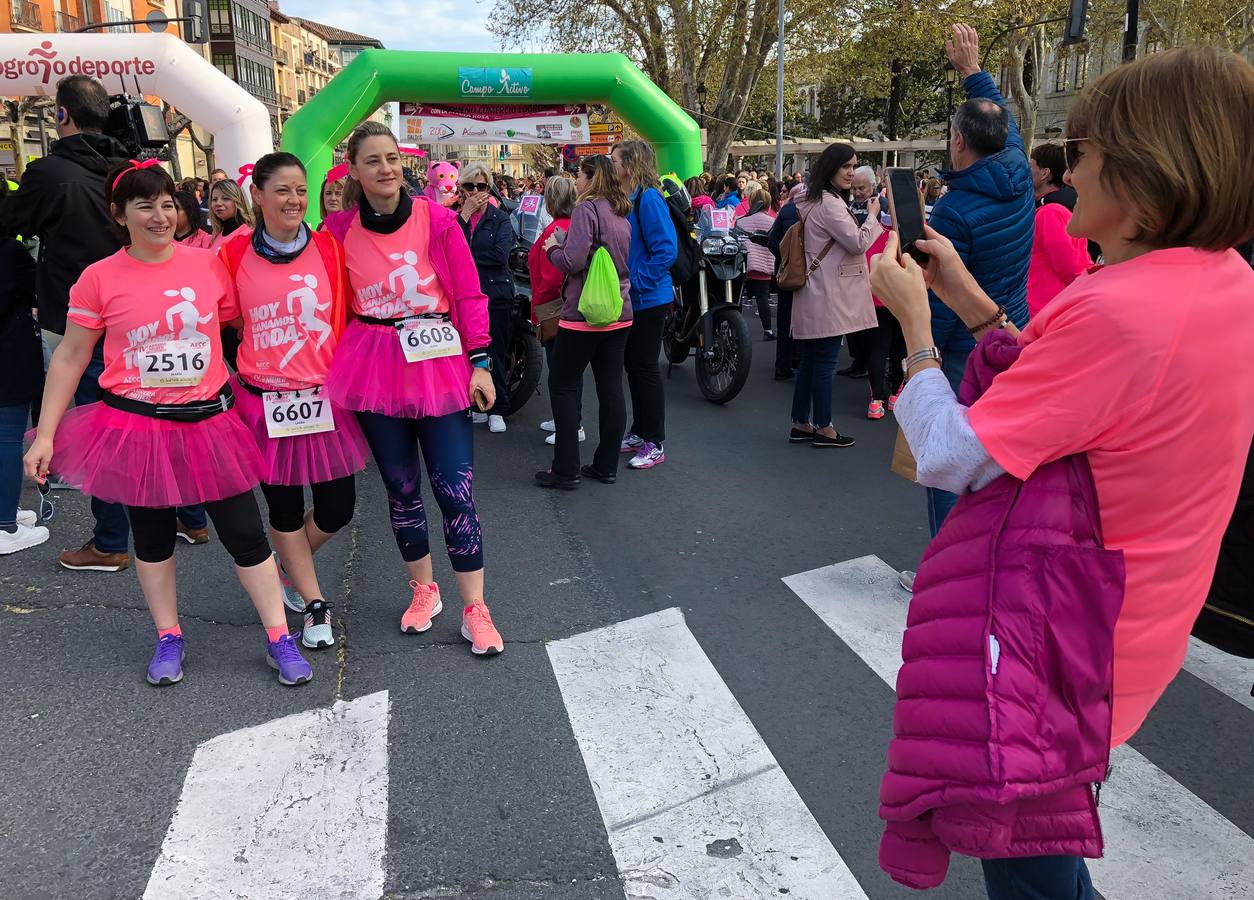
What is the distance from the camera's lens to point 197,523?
4988mm

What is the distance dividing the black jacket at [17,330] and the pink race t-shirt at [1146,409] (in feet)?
15.5

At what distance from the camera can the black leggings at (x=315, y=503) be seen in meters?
3.65

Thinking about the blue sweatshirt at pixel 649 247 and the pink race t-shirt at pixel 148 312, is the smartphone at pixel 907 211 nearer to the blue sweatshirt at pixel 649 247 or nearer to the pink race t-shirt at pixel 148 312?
the pink race t-shirt at pixel 148 312

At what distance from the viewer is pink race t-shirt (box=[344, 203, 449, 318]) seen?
3521mm

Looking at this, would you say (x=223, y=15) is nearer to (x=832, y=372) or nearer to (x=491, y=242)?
(x=491, y=242)

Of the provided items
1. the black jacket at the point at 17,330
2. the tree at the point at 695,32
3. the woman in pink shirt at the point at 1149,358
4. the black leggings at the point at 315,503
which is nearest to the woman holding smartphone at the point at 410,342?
the black leggings at the point at 315,503

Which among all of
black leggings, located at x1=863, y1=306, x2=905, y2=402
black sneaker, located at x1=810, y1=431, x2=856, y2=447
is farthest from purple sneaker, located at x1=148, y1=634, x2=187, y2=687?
black leggings, located at x1=863, y1=306, x2=905, y2=402

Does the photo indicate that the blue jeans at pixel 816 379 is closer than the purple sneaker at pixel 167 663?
No

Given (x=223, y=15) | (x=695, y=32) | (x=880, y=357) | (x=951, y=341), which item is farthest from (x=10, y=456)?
(x=223, y=15)

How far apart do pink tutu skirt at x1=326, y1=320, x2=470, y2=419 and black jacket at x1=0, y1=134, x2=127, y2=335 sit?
1.80 metres

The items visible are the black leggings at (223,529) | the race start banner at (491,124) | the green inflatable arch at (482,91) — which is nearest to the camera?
the black leggings at (223,529)

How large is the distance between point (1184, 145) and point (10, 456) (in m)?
5.19

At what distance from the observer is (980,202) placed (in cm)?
402

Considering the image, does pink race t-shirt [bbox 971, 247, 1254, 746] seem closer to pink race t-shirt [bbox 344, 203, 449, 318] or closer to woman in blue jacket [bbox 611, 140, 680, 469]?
pink race t-shirt [bbox 344, 203, 449, 318]
